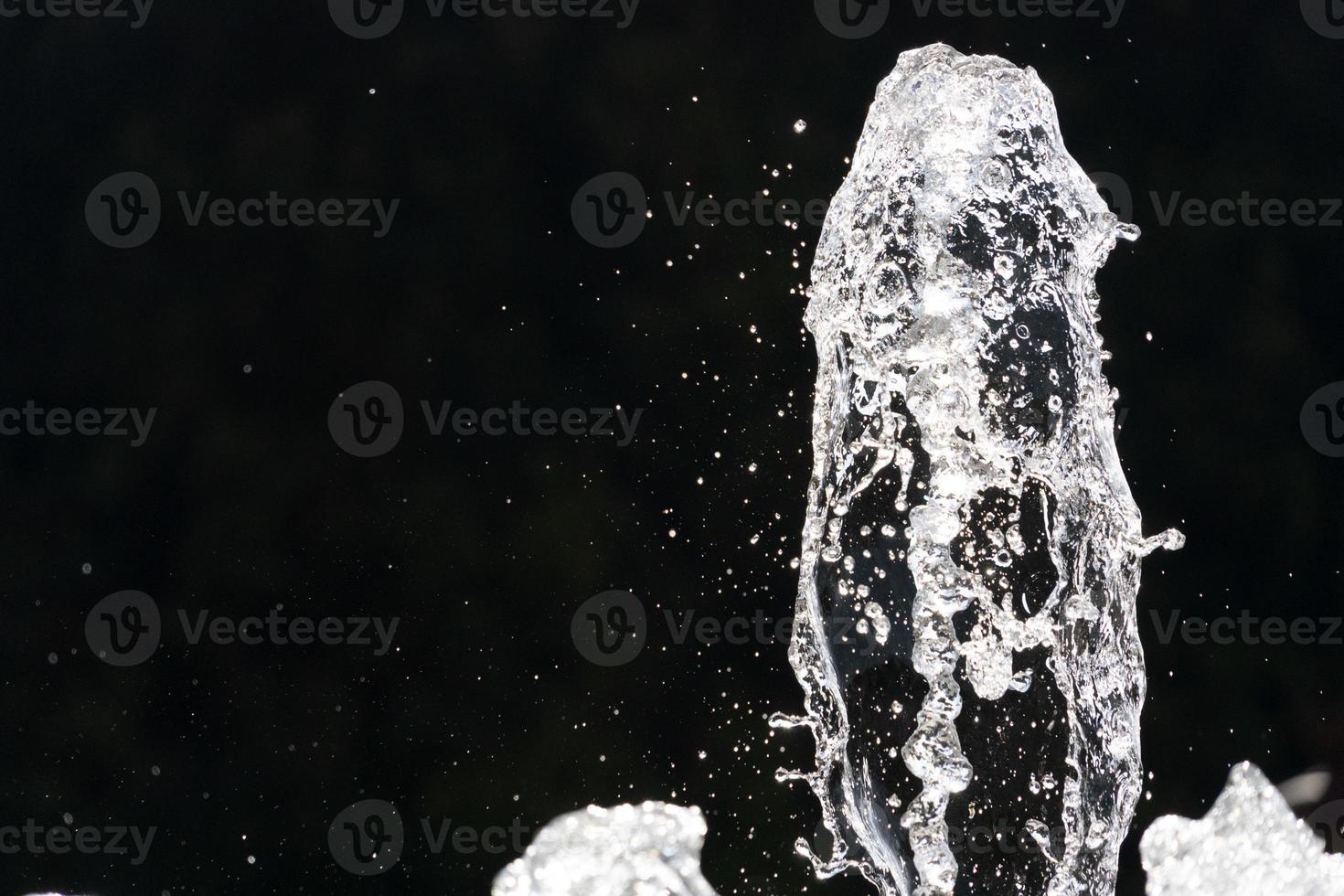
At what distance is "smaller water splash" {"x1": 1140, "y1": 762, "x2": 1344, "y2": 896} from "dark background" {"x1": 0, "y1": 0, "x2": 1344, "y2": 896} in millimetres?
293

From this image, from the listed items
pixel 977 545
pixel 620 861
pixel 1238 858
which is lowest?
pixel 1238 858

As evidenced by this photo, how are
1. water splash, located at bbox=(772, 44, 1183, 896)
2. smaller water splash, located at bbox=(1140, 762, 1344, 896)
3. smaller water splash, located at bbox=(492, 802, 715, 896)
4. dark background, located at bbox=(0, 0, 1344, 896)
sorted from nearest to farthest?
water splash, located at bbox=(772, 44, 1183, 896)
smaller water splash, located at bbox=(492, 802, 715, 896)
smaller water splash, located at bbox=(1140, 762, 1344, 896)
dark background, located at bbox=(0, 0, 1344, 896)

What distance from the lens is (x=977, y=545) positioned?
1.59 metres

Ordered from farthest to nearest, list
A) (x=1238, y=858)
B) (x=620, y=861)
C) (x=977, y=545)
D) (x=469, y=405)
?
(x=469, y=405) → (x=1238, y=858) → (x=620, y=861) → (x=977, y=545)

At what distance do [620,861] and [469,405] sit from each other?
1.06 m

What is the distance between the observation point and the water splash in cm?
157

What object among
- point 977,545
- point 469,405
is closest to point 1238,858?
point 977,545

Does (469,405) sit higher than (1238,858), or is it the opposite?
(469,405)

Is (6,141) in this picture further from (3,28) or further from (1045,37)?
(1045,37)

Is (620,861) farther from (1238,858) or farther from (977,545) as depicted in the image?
(1238,858)

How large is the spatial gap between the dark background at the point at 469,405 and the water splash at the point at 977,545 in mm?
1043

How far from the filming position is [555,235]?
2707mm

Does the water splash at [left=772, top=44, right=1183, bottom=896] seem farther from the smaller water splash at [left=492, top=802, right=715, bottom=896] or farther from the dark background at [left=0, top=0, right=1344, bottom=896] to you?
the dark background at [left=0, top=0, right=1344, bottom=896]

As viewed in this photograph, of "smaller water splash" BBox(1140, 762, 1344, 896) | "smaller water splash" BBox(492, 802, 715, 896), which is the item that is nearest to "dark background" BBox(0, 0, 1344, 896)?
"smaller water splash" BBox(1140, 762, 1344, 896)
